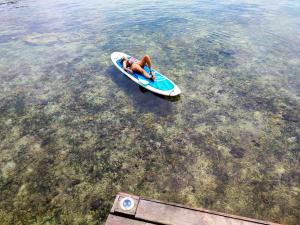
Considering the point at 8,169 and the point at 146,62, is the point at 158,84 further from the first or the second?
the point at 8,169

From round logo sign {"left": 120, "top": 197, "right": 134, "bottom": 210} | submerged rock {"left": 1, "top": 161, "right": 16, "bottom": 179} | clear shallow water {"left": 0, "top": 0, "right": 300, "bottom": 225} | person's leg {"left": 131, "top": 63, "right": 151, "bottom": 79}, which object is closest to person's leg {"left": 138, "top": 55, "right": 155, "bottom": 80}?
person's leg {"left": 131, "top": 63, "right": 151, "bottom": 79}

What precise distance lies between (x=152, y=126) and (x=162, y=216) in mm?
4105

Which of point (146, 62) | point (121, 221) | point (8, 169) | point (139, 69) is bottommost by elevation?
point (8, 169)

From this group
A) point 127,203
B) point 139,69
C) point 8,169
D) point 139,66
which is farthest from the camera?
point 139,66

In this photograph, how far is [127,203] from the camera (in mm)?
4027

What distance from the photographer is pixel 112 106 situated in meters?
8.80

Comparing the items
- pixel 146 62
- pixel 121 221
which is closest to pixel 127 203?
pixel 121 221

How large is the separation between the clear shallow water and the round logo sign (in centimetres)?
159

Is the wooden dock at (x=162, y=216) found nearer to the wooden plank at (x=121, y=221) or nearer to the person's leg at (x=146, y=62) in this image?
the wooden plank at (x=121, y=221)

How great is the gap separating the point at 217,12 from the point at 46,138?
17566mm

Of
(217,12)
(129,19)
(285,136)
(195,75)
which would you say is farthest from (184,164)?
(217,12)

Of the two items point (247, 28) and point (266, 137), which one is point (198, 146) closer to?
point (266, 137)

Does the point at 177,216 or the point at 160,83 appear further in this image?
the point at 160,83

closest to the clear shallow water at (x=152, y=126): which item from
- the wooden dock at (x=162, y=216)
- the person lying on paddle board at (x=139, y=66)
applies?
the person lying on paddle board at (x=139, y=66)
